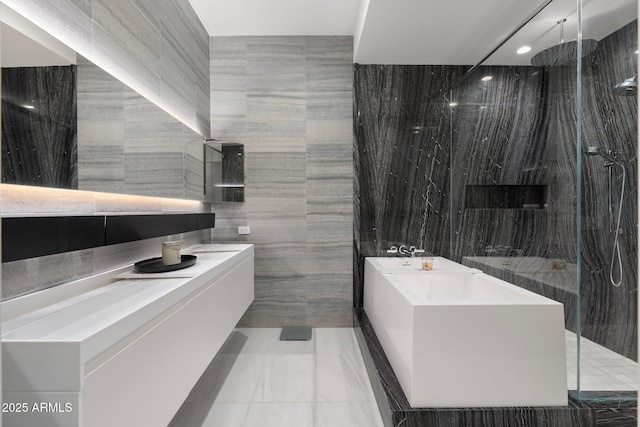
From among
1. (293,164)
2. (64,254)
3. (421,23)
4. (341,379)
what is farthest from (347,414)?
(421,23)

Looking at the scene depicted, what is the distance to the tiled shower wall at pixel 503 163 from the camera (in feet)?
6.71

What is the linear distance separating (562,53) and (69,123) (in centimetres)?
295

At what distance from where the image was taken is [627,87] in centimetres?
200

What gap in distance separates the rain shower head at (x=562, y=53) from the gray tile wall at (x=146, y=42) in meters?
2.67

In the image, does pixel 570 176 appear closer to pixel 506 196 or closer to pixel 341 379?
pixel 506 196

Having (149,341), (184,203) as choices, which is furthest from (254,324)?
(149,341)

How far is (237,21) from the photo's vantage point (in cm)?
321

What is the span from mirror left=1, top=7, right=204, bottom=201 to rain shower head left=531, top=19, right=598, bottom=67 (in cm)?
269

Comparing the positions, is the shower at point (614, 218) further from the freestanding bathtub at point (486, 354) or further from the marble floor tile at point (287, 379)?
the marble floor tile at point (287, 379)

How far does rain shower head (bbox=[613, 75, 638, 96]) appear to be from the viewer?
6.35ft

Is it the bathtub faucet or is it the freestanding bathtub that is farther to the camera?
the bathtub faucet

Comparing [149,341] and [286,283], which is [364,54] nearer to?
[286,283]

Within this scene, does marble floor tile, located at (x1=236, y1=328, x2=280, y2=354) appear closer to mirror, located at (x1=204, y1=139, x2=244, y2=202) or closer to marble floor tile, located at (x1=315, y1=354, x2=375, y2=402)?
marble floor tile, located at (x1=315, y1=354, x2=375, y2=402)

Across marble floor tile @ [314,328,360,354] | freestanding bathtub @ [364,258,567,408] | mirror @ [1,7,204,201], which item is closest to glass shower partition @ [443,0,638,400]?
freestanding bathtub @ [364,258,567,408]
